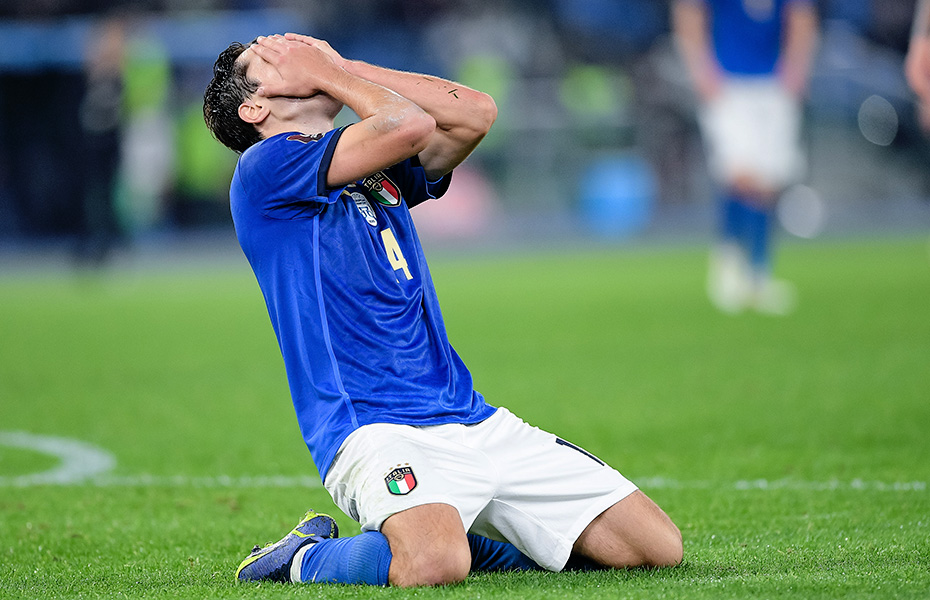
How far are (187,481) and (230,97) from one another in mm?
1985

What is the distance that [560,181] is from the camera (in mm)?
21922

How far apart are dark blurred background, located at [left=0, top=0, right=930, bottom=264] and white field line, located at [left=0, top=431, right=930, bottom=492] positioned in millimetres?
15521

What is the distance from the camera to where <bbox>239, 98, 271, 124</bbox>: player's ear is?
3.31 m

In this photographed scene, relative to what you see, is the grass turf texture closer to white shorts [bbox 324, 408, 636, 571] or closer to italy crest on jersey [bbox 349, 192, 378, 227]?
white shorts [bbox 324, 408, 636, 571]

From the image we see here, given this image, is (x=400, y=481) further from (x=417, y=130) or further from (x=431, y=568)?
(x=417, y=130)

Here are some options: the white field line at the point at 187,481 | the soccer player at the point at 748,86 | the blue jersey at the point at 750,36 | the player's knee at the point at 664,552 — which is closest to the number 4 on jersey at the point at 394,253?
the player's knee at the point at 664,552

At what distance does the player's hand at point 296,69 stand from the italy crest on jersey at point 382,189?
28 centimetres

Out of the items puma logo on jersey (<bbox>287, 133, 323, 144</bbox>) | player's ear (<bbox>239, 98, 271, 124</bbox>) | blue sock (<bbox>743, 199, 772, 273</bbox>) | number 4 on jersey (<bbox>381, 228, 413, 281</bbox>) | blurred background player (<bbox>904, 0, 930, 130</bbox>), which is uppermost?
blurred background player (<bbox>904, 0, 930, 130</bbox>)

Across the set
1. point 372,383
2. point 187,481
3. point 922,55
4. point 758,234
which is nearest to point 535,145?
point 758,234

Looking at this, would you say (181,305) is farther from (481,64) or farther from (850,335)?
(481,64)

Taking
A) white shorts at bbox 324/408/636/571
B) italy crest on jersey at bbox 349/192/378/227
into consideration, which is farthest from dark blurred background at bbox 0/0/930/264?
white shorts at bbox 324/408/636/571

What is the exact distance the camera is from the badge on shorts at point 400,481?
298 centimetres

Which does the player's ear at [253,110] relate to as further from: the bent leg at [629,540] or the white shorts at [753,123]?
the white shorts at [753,123]

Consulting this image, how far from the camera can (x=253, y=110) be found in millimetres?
3326
